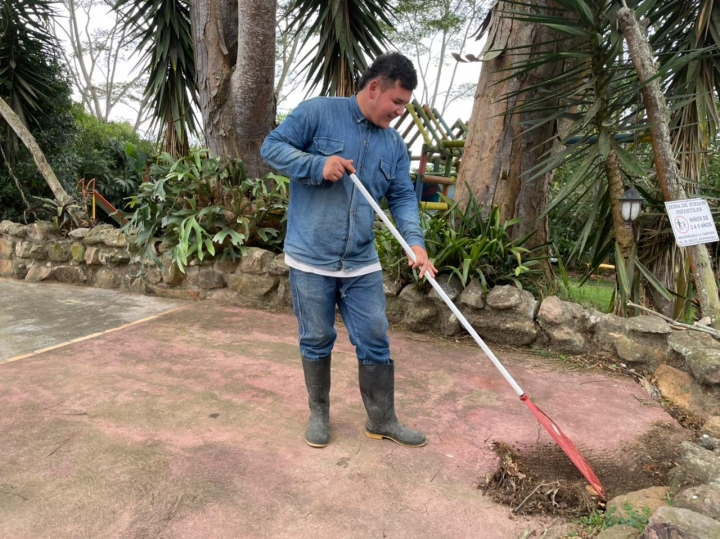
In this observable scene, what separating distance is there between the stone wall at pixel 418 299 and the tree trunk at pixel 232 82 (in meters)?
1.37

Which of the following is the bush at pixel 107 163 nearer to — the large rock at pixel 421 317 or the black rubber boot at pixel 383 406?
the large rock at pixel 421 317

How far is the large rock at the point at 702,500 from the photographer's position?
154 cm

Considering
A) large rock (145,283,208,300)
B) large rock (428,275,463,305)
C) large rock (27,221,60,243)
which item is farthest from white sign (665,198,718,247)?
large rock (27,221,60,243)

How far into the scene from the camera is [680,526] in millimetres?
1382

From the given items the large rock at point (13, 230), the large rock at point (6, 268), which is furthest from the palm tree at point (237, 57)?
the large rock at point (6, 268)

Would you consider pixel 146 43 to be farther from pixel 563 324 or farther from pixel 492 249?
pixel 563 324

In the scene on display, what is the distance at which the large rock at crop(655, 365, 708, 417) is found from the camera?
2.69 meters

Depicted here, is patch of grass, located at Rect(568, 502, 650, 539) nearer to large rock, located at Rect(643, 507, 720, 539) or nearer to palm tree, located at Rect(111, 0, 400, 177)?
large rock, located at Rect(643, 507, 720, 539)

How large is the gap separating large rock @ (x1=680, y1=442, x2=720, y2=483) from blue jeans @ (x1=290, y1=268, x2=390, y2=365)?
1203 millimetres

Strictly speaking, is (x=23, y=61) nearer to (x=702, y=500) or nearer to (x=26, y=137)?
(x=26, y=137)

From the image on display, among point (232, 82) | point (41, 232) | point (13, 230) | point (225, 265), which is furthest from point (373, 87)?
point (13, 230)

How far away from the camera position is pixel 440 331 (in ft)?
12.5

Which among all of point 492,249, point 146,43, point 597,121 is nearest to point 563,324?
point 492,249

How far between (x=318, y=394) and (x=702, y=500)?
1.50 metres
